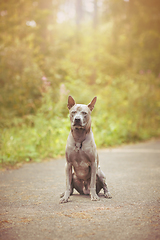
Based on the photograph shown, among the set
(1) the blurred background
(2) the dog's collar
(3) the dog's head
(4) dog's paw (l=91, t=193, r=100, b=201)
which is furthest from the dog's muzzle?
(1) the blurred background

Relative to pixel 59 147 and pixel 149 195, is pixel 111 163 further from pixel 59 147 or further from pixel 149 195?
pixel 149 195

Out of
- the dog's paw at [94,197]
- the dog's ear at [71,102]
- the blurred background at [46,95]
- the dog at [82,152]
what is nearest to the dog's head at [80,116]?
the dog at [82,152]

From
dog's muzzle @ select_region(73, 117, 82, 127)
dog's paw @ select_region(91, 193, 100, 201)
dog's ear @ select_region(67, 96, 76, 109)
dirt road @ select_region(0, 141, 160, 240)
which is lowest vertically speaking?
dirt road @ select_region(0, 141, 160, 240)

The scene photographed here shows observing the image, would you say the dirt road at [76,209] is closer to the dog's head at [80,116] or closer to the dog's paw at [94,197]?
the dog's paw at [94,197]

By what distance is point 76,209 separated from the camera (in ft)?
12.5

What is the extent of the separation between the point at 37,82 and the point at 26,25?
3.15 metres

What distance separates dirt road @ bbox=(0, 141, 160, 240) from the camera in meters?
3.03

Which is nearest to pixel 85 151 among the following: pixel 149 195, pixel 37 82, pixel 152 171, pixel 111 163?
pixel 149 195

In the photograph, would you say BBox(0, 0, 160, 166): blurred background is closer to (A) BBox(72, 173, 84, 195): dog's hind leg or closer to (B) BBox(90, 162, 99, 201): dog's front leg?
(A) BBox(72, 173, 84, 195): dog's hind leg

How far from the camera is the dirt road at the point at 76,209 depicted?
3025 millimetres

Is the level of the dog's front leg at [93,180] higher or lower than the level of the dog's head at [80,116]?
lower

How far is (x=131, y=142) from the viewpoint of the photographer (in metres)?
12.4

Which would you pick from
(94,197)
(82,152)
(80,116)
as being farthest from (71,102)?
(94,197)

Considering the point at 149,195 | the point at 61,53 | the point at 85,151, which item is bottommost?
the point at 149,195
